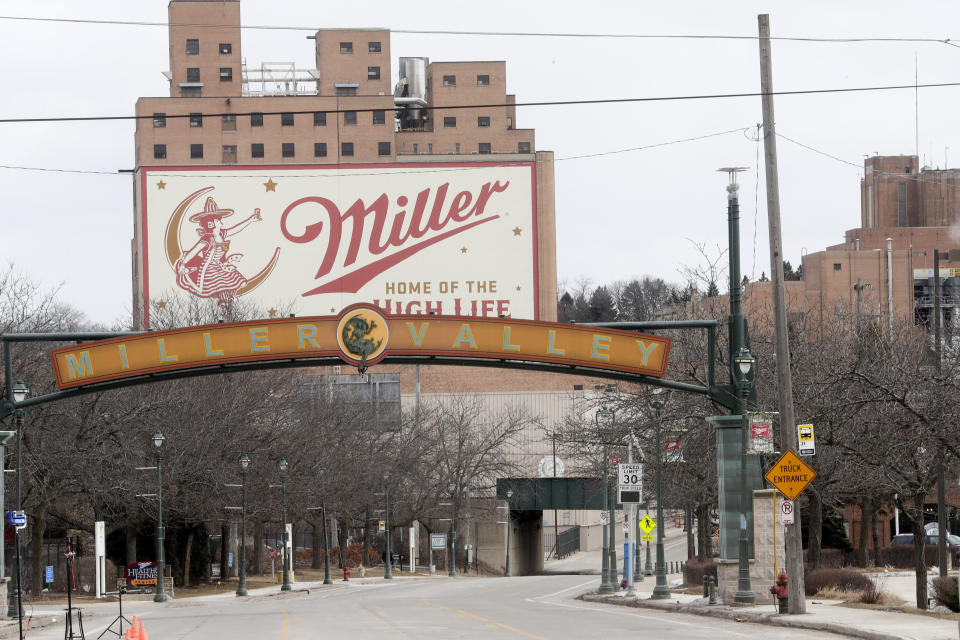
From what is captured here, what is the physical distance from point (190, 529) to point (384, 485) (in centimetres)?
1678

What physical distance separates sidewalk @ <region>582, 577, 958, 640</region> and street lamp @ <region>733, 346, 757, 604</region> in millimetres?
411

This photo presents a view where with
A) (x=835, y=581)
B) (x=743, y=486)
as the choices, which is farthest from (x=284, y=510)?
(x=743, y=486)

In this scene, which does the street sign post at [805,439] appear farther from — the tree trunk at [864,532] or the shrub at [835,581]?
the tree trunk at [864,532]

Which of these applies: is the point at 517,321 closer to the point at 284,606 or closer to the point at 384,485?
the point at 284,606

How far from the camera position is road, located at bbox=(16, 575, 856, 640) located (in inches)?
926

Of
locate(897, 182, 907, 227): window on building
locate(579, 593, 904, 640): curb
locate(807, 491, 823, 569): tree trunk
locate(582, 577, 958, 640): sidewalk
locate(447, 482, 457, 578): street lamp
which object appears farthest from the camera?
locate(897, 182, 907, 227): window on building

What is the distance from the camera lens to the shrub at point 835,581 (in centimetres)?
3350

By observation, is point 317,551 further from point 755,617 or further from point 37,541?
point 755,617

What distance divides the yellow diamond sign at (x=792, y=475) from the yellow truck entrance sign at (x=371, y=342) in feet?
15.7

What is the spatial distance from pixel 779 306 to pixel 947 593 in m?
6.34

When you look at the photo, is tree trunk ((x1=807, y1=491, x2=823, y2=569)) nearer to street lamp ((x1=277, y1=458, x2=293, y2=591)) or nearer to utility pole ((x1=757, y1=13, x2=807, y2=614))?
utility pole ((x1=757, y1=13, x2=807, y2=614))

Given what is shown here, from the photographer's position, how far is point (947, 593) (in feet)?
85.8

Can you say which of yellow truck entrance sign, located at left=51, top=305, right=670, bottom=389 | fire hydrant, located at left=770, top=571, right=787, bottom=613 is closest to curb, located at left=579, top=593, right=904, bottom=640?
fire hydrant, located at left=770, top=571, right=787, bottom=613

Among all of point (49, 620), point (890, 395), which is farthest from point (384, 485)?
point (890, 395)
